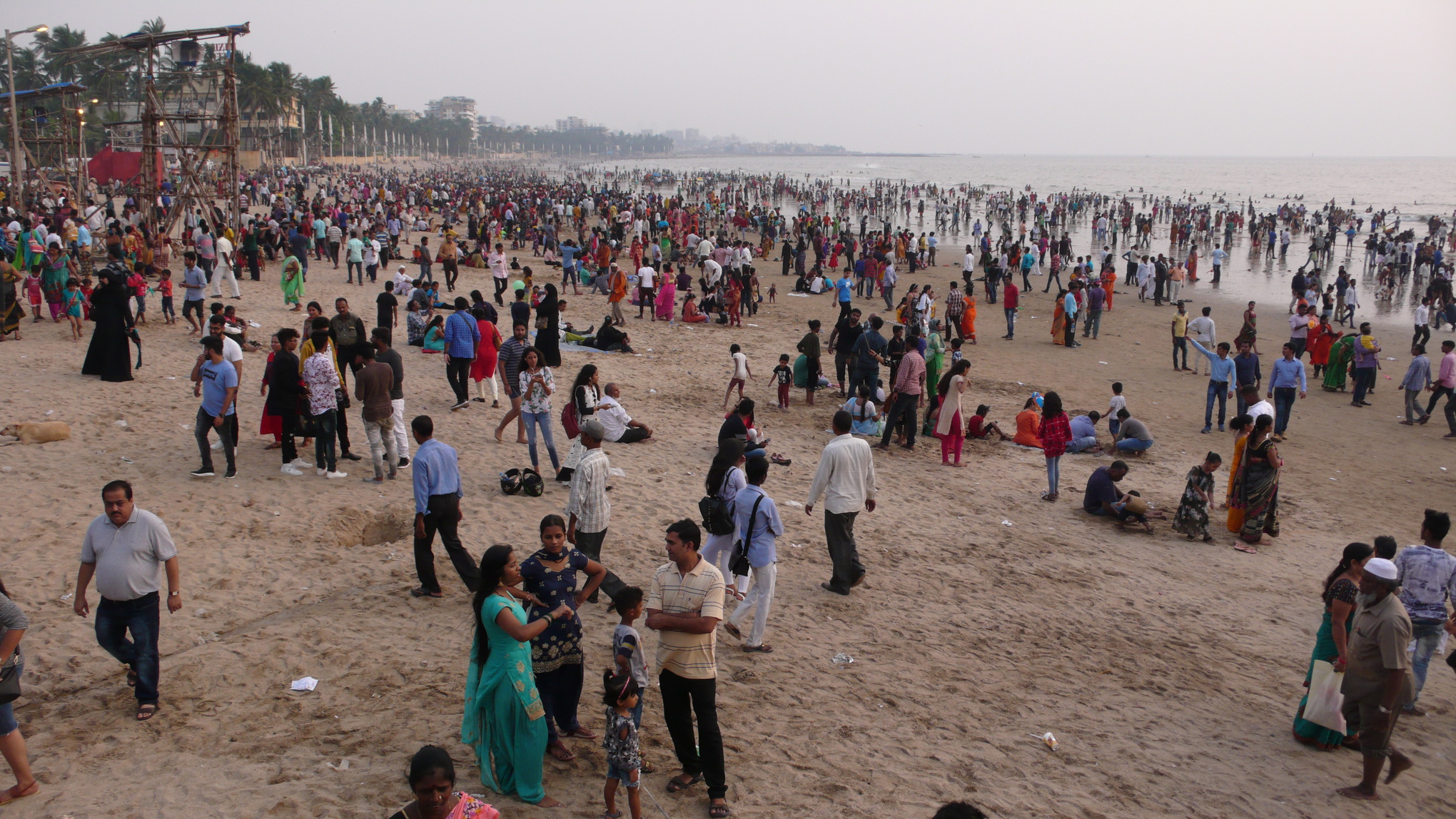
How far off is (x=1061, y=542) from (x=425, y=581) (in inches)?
242

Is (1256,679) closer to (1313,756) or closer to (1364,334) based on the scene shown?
(1313,756)

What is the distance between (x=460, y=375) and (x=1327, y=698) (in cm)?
972

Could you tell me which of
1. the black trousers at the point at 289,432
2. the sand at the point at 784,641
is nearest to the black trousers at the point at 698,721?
the sand at the point at 784,641

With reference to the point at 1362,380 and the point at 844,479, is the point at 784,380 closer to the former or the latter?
the point at 844,479

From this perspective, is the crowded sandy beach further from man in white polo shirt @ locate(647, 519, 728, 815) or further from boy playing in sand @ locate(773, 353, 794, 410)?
boy playing in sand @ locate(773, 353, 794, 410)

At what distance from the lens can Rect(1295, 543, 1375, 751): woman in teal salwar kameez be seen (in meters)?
5.07

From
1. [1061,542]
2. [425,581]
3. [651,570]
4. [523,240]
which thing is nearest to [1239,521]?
[1061,542]

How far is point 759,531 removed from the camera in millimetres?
5875

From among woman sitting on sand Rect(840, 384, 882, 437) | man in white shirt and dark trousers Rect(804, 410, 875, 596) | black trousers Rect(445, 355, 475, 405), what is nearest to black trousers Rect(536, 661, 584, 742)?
man in white shirt and dark trousers Rect(804, 410, 875, 596)

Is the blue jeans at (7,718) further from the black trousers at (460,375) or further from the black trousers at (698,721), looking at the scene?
the black trousers at (460,375)

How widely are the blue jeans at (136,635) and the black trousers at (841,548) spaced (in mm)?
4420

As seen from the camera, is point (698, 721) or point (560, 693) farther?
point (560, 693)

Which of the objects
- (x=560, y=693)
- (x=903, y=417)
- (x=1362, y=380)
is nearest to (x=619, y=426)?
(x=903, y=417)

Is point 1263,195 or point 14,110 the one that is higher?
point 1263,195
